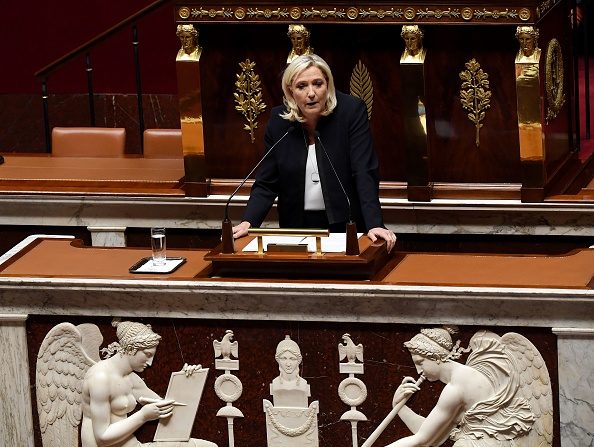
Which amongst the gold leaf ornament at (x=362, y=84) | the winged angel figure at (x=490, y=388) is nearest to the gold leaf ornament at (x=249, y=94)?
the gold leaf ornament at (x=362, y=84)

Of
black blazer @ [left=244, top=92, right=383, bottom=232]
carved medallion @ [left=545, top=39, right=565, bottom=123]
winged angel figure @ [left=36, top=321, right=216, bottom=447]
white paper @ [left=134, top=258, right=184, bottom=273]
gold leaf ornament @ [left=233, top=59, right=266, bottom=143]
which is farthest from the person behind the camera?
gold leaf ornament @ [left=233, top=59, right=266, bottom=143]

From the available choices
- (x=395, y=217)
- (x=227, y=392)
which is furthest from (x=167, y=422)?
(x=395, y=217)

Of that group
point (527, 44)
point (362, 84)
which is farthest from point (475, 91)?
point (362, 84)

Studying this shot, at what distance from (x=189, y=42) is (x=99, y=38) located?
194cm

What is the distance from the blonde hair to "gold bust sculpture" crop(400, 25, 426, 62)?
1102 millimetres

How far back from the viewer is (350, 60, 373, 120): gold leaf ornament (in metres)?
7.75

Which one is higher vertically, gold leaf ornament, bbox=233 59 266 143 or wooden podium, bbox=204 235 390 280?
gold leaf ornament, bbox=233 59 266 143

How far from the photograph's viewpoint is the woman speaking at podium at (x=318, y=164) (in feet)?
21.3

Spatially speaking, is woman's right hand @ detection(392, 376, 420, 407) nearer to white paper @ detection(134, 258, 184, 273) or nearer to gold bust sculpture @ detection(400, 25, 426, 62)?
white paper @ detection(134, 258, 184, 273)

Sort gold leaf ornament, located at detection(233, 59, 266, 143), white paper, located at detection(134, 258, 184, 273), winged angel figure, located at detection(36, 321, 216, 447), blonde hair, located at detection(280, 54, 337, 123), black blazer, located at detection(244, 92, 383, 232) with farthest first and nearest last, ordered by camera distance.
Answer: gold leaf ornament, located at detection(233, 59, 266, 143) < black blazer, located at detection(244, 92, 383, 232) < blonde hair, located at detection(280, 54, 337, 123) < white paper, located at detection(134, 258, 184, 273) < winged angel figure, located at detection(36, 321, 216, 447)

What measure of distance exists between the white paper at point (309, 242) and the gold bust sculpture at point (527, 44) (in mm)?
1512

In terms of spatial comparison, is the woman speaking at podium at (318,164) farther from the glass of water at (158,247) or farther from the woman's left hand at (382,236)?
the glass of water at (158,247)

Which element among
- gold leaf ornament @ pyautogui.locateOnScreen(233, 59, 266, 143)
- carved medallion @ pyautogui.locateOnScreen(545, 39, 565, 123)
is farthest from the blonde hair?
carved medallion @ pyautogui.locateOnScreen(545, 39, 565, 123)

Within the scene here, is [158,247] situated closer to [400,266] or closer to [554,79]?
[400,266]
